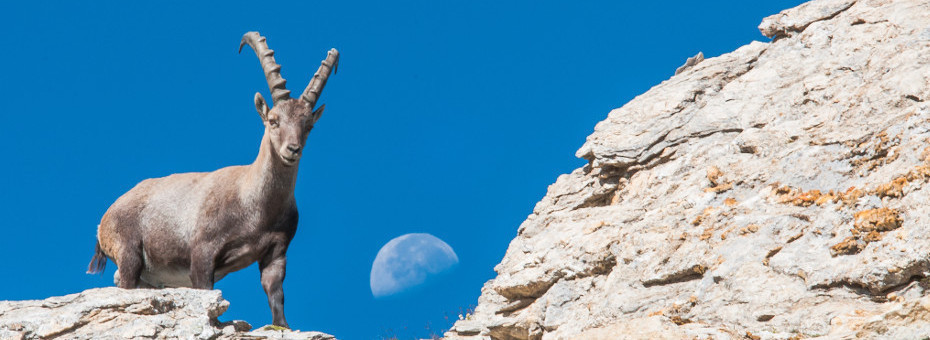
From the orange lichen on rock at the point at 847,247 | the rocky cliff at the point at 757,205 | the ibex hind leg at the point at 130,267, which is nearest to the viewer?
the rocky cliff at the point at 757,205

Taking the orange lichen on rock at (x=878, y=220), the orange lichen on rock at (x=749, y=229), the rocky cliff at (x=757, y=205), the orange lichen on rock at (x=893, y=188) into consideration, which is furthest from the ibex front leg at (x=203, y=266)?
the orange lichen on rock at (x=893, y=188)

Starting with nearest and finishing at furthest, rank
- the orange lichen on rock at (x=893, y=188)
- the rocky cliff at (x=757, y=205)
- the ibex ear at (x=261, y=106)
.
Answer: the rocky cliff at (x=757, y=205) < the orange lichen on rock at (x=893, y=188) < the ibex ear at (x=261, y=106)

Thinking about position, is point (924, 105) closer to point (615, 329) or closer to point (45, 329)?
point (615, 329)

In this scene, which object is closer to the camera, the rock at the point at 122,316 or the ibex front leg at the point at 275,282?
the rock at the point at 122,316

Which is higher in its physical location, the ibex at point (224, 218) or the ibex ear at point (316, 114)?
the ibex ear at point (316, 114)

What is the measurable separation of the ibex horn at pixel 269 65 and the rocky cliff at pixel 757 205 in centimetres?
435

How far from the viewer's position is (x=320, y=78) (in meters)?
12.6

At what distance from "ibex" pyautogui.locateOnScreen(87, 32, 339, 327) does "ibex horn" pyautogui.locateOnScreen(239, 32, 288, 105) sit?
18 mm

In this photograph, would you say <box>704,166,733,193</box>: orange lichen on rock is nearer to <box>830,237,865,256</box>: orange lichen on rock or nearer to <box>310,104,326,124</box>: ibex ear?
<box>830,237,865,256</box>: orange lichen on rock

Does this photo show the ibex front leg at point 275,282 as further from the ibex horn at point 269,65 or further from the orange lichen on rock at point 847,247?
the orange lichen on rock at point 847,247

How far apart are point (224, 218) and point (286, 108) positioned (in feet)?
5.71

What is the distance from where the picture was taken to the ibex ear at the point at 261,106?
1209 cm

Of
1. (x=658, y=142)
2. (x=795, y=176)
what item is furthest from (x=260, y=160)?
(x=795, y=176)

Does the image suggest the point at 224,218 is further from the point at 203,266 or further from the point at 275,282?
the point at 275,282
